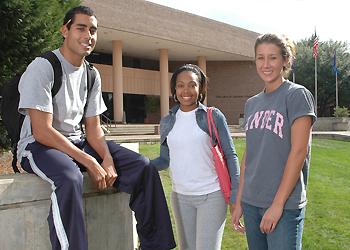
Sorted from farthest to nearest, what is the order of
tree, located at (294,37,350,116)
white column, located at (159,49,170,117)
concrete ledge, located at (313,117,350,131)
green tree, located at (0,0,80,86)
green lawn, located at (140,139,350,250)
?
tree, located at (294,37,350,116), concrete ledge, located at (313,117,350,131), white column, located at (159,49,170,117), green tree, located at (0,0,80,86), green lawn, located at (140,139,350,250)

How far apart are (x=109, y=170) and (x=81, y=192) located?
0.40 m

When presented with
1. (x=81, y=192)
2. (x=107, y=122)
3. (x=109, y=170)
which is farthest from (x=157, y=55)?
(x=81, y=192)

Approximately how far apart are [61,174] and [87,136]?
67 cm

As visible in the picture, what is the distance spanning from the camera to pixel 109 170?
310cm

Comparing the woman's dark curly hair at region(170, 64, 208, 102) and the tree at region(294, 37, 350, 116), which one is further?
the tree at region(294, 37, 350, 116)

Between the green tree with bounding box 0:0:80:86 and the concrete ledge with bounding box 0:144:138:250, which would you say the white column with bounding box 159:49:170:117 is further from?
the concrete ledge with bounding box 0:144:138:250

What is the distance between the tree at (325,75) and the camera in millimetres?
47969

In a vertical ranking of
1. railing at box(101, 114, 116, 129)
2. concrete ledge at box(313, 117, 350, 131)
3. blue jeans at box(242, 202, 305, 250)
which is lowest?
concrete ledge at box(313, 117, 350, 131)

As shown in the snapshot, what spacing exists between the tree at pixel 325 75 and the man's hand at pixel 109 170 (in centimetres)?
4697

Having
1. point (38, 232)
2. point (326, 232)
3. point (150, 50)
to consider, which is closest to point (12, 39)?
point (38, 232)

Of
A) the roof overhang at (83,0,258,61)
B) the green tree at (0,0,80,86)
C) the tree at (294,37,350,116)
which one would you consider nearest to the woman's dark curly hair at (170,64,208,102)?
the green tree at (0,0,80,86)

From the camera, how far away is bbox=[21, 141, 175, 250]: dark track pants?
2.64m

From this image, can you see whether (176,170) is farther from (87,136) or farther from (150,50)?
(150,50)

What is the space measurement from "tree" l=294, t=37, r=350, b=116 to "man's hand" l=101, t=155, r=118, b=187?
47.0 m
